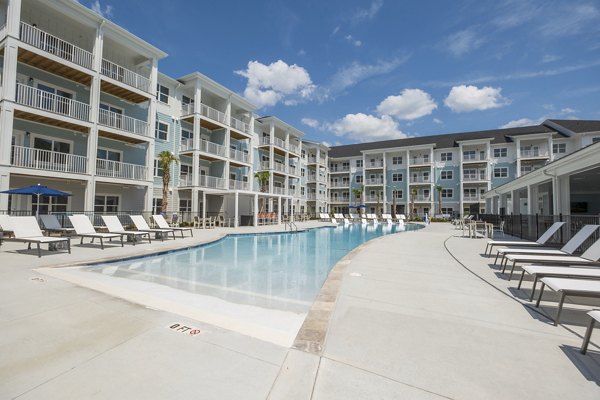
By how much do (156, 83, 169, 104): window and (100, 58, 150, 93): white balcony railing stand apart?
9.25 ft

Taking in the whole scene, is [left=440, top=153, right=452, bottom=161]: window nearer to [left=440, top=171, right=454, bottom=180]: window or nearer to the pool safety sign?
[left=440, top=171, right=454, bottom=180]: window

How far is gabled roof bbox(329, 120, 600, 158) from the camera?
36.9 meters

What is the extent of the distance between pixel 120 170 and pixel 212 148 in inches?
334

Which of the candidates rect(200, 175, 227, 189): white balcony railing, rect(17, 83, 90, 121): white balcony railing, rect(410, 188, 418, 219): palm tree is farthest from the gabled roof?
rect(17, 83, 90, 121): white balcony railing

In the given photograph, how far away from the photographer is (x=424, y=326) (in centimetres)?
339

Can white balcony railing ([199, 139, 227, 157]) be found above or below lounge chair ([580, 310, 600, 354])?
above

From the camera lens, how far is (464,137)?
4484 centimetres

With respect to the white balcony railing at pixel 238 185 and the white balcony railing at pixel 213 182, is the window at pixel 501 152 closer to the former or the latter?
the white balcony railing at pixel 238 185

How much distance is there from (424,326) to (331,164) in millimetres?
49738

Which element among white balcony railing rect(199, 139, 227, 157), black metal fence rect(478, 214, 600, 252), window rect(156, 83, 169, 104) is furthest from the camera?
white balcony railing rect(199, 139, 227, 157)

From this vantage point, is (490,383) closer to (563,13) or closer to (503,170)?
(563,13)

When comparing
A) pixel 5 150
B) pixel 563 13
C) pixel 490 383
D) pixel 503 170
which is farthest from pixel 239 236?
pixel 503 170

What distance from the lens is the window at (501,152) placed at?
128 feet

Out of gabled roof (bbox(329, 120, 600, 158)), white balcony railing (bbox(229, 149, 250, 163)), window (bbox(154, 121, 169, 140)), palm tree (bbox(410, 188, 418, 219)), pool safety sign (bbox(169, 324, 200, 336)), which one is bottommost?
pool safety sign (bbox(169, 324, 200, 336))
